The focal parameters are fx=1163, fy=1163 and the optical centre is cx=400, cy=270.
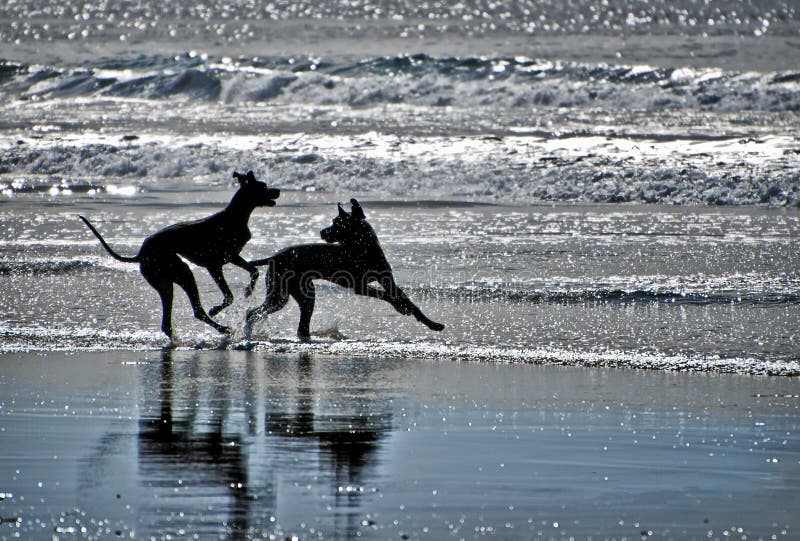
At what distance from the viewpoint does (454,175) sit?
61.4 ft

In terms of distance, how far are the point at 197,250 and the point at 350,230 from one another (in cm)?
117

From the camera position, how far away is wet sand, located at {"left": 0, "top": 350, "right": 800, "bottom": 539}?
185 inches

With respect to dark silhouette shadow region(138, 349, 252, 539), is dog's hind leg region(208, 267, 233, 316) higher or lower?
higher

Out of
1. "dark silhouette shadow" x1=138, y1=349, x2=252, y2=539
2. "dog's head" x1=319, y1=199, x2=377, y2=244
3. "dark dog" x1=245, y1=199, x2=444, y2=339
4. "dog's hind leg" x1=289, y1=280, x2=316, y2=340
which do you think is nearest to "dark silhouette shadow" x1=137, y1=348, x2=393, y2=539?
"dark silhouette shadow" x1=138, y1=349, x2=252, y2=539

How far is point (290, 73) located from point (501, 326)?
25.3 m

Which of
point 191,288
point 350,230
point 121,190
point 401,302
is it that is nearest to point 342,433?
point 401,302

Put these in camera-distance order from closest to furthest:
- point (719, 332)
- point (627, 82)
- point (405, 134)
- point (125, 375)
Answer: point (125, 375)
point (719, 332)
point (405, 134)
point (627, 82)

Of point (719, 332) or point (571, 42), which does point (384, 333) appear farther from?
point (571, 42)

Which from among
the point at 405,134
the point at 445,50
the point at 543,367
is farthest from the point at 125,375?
the point at 445,50

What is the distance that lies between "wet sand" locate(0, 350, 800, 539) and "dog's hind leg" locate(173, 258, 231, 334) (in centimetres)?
87

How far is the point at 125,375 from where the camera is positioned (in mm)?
7434

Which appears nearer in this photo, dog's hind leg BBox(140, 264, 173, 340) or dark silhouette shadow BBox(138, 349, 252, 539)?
dark silhouette shadow BBox(138, 349, 252, 539)

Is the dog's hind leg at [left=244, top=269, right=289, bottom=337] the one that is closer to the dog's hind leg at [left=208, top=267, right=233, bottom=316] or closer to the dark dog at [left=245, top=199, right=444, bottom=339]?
the dark dog at [left=245, top=199, right=444, bottom=339]

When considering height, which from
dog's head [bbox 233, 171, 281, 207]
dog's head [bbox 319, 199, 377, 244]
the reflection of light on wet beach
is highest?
the reflection of light on wet beach
